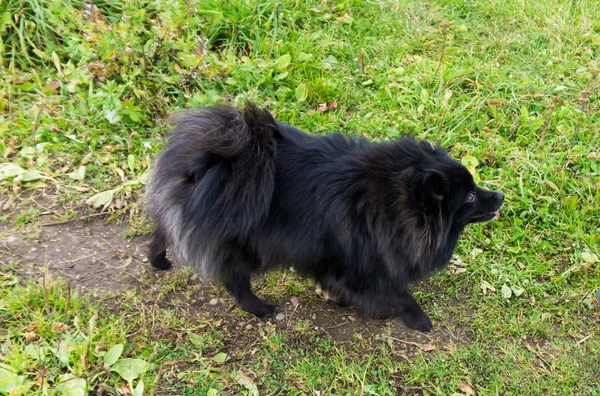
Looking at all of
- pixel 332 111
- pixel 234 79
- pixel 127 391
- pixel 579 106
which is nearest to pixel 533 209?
pixel 579 106

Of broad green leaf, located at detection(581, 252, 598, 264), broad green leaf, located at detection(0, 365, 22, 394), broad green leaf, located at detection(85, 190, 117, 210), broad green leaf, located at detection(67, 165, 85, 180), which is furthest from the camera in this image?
broad green leaf, located at detection(67, 165, 85, 180)

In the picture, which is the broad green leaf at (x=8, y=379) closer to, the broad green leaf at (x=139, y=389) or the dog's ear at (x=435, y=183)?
the broad green leaf at (x=139, y=389)

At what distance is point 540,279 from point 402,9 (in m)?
3.04

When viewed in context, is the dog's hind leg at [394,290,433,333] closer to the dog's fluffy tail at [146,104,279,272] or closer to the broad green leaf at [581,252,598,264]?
the dog's fluffy tail at [146,104,279,272]

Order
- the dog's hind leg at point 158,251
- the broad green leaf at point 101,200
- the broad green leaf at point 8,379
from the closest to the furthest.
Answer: the broad green leaf at point 8,379 < the dog's hind leg at point 158,251 < the broad green leaf at point 101,200

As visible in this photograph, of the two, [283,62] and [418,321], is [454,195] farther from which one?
[283,62]

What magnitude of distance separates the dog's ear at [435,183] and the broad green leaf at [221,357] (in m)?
1.40

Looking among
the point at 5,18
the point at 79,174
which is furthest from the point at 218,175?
the point at 5,18

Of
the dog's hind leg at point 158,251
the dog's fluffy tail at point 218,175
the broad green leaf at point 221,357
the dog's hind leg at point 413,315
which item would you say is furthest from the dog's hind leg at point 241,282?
the dog's hind leg at point 413,315

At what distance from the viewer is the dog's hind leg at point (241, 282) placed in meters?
2.58

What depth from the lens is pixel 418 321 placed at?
2916mm

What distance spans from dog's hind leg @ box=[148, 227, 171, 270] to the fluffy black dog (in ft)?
0.59

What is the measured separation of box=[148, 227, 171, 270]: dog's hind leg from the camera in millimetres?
2836

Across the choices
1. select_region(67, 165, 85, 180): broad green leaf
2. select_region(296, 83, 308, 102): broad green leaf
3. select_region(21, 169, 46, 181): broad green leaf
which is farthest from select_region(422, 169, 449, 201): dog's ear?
select_region(21, 169, 46, 181): broad green leaf
